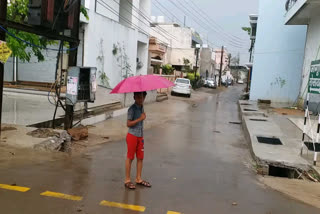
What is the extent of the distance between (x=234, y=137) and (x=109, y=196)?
286 inches

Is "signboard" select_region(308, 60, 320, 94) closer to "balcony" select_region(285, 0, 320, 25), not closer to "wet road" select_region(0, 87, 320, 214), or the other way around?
"wet road" select_region(0, 87, 320, 214)

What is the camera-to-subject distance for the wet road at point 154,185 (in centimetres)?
412

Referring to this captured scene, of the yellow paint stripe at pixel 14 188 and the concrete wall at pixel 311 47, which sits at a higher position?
the concrete wall at pixel 311 47

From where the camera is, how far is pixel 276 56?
24500mm

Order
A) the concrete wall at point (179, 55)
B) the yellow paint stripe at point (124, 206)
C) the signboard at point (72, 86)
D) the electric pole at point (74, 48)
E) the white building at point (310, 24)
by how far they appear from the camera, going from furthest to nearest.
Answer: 1. the concrete wall at point (179, 55)
2. the white building at point (310, 24)
3. the signboard at point (72, 86)
4. the electric pole at point (74, 48)
5. the yellow paint stripe at point (124, 206)

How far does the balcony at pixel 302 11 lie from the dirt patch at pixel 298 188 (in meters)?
12.5

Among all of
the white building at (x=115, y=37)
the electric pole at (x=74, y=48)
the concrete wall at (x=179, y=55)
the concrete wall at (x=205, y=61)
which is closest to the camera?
the electric pole at (x=74, y=48)

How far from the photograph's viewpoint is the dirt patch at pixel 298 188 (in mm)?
4943

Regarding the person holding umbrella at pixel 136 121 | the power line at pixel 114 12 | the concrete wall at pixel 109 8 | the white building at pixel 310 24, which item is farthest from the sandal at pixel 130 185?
the power line at pixel 114 12

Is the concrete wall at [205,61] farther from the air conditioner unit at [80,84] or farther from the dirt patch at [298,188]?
the dirt patch at [298,188]

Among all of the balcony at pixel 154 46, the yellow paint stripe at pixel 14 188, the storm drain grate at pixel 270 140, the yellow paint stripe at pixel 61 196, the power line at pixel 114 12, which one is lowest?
the yellow paint stripe at pixel 61 196

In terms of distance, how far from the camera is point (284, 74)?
24.2 m

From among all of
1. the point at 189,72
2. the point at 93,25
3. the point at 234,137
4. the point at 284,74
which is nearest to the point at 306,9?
the point at 284,74

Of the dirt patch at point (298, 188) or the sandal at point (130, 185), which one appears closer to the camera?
the sandal at point (130, 185)
